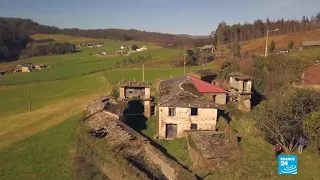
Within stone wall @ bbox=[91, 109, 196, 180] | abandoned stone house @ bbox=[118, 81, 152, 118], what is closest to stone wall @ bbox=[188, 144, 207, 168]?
stone wall @ bbox=[91, 109, 196, 180]

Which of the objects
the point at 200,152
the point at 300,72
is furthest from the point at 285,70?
the point at 200,152

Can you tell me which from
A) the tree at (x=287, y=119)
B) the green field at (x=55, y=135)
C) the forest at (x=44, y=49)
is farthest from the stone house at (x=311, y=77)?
the forest at (x=44, y=49)

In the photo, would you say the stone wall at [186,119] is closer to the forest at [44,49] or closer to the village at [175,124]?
the village at [175,124]

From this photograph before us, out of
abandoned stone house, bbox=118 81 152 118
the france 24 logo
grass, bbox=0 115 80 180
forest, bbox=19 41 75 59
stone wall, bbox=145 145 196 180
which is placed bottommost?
grass, bbox=0 115 80 180

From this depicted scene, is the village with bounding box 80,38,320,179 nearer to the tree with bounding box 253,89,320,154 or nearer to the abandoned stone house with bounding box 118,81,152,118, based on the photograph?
the abandoned stone house with bounding box 118,81,152,118

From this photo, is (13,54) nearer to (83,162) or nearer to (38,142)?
(38,142)

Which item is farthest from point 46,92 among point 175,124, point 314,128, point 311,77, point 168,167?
point 314,128
